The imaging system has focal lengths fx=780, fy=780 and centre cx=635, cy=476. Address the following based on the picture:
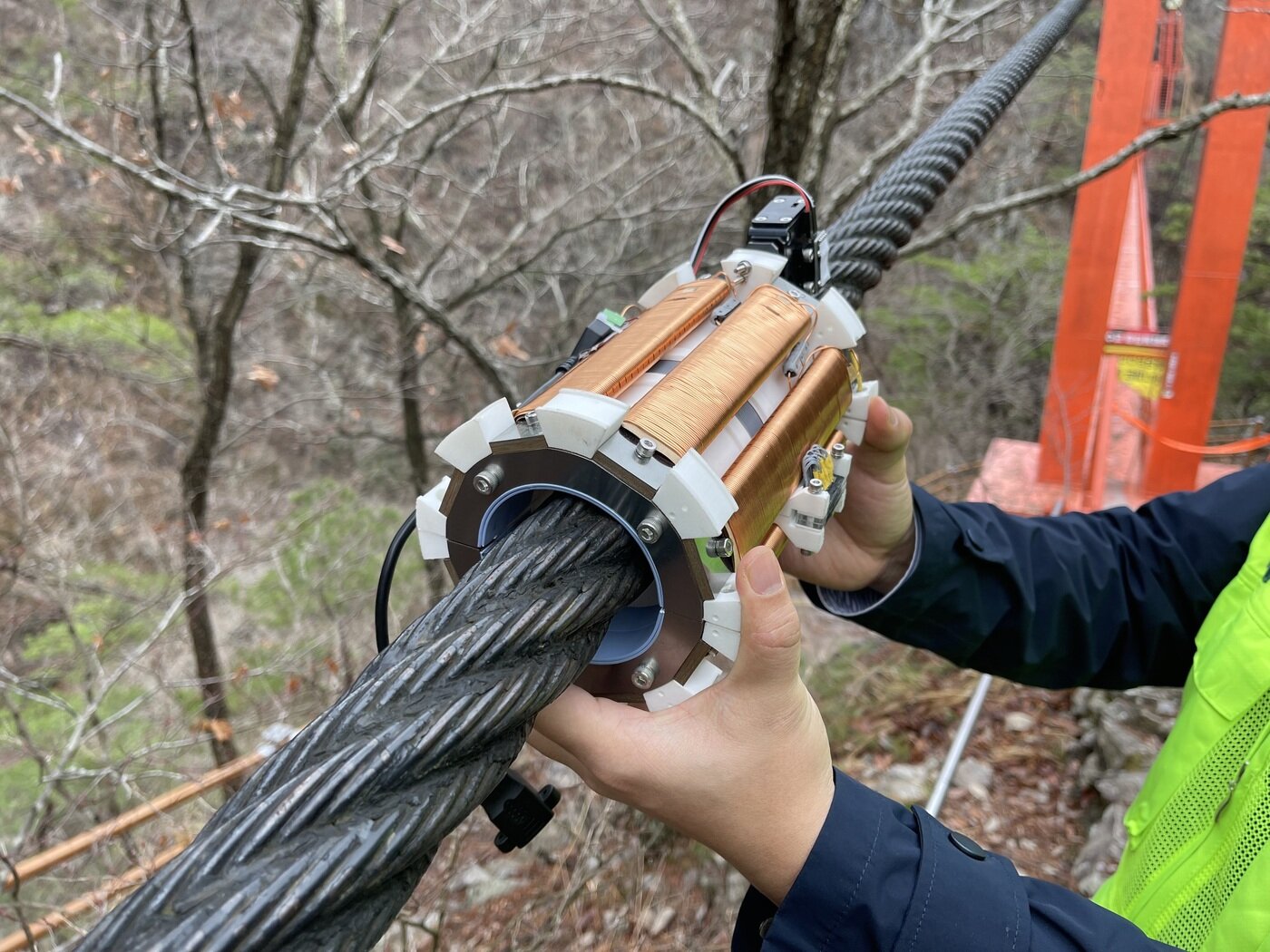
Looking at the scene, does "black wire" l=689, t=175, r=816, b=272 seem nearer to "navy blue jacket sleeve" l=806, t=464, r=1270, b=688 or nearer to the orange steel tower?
"navy blue jacket sleeve" l=806, t=464, r=1270, b=688

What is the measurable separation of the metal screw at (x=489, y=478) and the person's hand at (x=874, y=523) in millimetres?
818

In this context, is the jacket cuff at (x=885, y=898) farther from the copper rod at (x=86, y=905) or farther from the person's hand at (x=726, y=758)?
the copper rod at (x=86, y=905)

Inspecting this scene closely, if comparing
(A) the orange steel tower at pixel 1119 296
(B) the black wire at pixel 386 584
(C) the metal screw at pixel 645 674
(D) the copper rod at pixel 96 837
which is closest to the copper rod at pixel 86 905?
(D) the copper rod at pixel 96 837

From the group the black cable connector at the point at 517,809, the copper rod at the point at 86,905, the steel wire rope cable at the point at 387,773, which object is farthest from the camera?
the copper rod at the point at 86,905

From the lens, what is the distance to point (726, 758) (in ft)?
2.68

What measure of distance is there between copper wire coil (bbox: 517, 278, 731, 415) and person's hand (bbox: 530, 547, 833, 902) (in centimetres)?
31

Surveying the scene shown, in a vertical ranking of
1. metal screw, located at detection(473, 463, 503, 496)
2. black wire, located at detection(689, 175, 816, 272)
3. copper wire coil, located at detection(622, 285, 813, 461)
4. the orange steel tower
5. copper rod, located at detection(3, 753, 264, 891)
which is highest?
black wire, located at detection(689, 175, 816, 272)

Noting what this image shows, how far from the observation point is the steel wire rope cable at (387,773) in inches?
18.4

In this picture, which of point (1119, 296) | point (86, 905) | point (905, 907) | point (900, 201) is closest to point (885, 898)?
point (905, 907)

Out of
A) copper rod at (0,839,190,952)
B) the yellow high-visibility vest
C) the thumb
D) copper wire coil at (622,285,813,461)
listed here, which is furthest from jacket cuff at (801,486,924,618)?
copper rod at (0,839,190,952)

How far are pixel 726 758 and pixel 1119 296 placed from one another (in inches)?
260

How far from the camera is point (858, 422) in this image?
1255mm

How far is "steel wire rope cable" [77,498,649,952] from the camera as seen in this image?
1.54 ft

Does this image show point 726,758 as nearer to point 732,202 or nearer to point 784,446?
point 784,446
